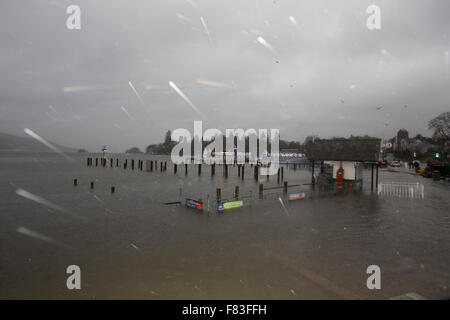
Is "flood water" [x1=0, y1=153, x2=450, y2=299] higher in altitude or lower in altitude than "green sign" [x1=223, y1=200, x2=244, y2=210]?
lower

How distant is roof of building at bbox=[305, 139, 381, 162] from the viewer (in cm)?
2502

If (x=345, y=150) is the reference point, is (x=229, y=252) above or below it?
below

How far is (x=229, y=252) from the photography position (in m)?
9.39

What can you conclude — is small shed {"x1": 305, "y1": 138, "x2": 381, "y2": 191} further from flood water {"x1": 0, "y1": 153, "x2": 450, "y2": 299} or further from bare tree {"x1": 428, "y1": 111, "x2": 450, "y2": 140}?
bare tree {"x1": 428, "y1": 111, "x2": 450, "y2": 140}

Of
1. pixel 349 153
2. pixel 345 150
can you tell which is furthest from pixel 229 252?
pixel 345 150

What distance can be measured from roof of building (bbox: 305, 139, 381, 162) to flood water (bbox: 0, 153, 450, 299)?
825 cm

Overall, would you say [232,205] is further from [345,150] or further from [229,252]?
[345,150]

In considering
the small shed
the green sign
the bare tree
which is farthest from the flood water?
the bare tree

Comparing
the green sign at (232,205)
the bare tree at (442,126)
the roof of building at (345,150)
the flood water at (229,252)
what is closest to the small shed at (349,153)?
the roof of building at (345,150)

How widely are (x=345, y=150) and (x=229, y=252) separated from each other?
22.2 m

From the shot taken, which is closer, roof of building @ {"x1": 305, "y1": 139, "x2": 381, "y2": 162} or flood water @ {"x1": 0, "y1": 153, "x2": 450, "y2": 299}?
flood water @ {"x1": 0, "y1": 153, "x2": 450, "y2": 299}

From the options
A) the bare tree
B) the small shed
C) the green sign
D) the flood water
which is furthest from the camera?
the bare tree
